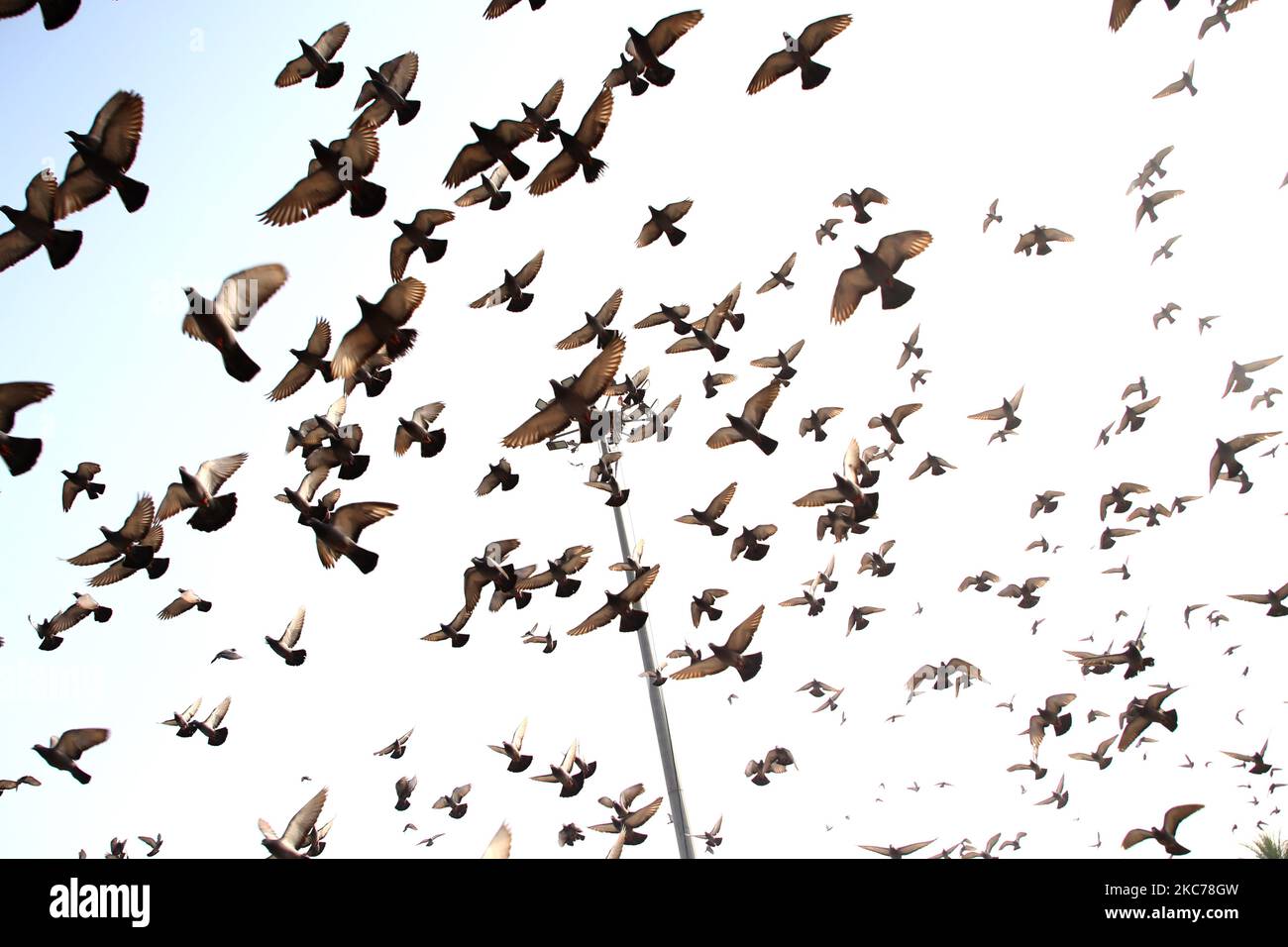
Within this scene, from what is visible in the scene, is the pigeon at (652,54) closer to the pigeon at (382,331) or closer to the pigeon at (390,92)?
the pigeon at (390,92)

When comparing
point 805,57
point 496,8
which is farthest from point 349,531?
point 805,57

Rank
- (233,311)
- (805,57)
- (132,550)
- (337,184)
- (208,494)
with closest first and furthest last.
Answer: (233,311) < (337,184) < (805,57) < (208,494) < (132,550)

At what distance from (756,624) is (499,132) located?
5.81 m

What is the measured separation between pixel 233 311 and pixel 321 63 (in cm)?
297

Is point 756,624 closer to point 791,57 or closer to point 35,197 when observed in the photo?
point 791,57

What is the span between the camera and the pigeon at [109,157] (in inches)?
233

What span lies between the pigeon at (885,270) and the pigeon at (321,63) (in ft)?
17.7

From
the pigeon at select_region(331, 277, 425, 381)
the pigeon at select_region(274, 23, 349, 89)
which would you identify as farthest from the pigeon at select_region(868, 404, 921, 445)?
the pigeon at select_region(274, 23, 349, 89)

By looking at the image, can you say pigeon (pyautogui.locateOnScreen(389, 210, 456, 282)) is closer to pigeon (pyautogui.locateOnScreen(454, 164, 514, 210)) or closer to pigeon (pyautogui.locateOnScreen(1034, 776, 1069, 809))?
pigeon (pyautogui.locateOnScreen(454, 164, 514, 210))

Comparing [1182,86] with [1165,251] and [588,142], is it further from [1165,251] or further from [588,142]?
[588,142]

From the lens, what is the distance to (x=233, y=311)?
6.33m

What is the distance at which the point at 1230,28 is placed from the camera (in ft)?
29.3

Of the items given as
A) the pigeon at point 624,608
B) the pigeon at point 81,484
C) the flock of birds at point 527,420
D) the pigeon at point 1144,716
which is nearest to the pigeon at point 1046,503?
the flock of birds at point 527,420
